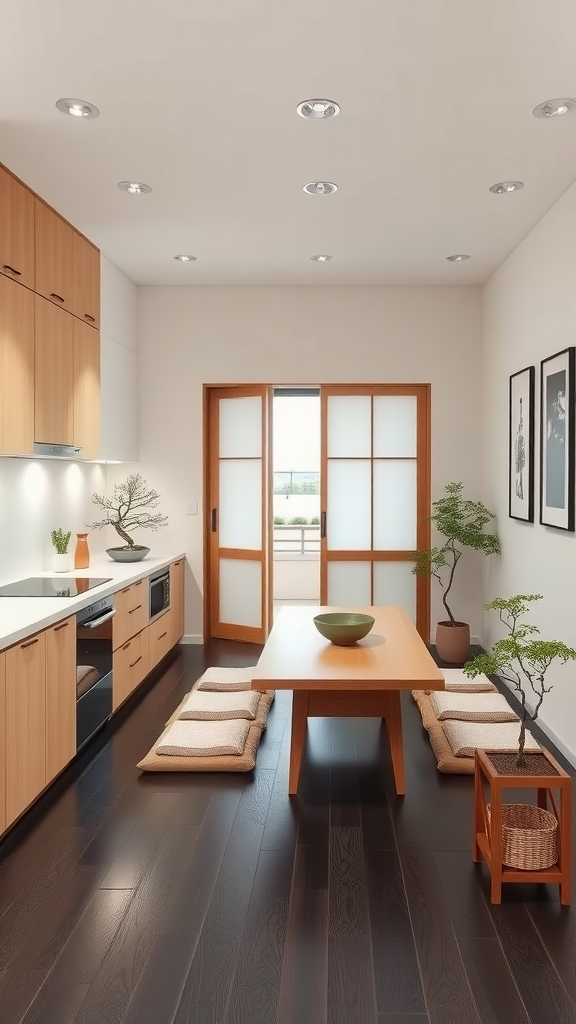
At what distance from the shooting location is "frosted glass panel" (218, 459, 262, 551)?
20.9 ft

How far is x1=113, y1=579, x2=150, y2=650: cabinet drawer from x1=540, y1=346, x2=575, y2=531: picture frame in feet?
7.97

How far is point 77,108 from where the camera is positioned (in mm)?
3184

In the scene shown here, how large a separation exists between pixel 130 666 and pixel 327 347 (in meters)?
3.00

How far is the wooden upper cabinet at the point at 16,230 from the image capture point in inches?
142

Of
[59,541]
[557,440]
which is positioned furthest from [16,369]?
[557,440]

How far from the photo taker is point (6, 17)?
2.56 metres

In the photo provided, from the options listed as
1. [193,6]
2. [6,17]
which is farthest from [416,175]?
[6,17]

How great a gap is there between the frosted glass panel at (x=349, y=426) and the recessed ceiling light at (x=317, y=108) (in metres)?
3.16

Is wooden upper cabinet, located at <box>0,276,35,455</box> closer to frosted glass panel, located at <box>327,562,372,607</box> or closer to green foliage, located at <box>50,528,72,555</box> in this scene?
green foliage, located at <box>50,528,72,555</box>

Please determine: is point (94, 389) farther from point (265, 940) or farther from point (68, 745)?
point (265, 940)

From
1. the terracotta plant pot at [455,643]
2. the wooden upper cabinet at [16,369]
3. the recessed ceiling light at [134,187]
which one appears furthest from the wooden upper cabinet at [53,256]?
the terracotta plant pot at [455,643]

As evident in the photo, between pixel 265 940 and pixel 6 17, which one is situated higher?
pixel 6 17

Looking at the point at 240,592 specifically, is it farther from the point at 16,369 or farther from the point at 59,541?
the point at 16,369

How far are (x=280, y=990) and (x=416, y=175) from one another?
3.57 meters
